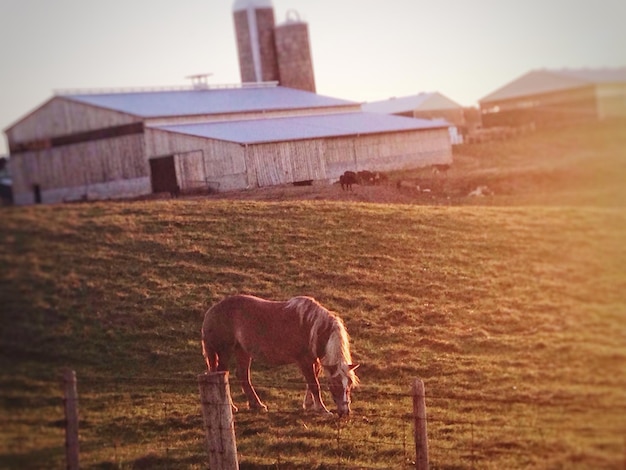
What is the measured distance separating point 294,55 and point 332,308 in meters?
2.84

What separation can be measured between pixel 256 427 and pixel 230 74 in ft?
12.4

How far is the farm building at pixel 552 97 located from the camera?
11.5m

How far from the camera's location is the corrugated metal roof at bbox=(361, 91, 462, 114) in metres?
10.7

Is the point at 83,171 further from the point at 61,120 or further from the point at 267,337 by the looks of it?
the point at 267,337

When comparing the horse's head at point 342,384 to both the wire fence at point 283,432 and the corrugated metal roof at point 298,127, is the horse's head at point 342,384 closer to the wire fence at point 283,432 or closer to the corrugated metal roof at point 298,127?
the wire fence at point 283,432

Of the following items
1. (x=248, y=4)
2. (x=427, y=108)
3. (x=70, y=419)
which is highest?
(x=248, y=4)

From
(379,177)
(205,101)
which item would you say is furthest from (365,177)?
(205,101)

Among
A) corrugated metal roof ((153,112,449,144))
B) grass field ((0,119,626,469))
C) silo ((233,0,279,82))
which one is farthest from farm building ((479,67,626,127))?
silo ((233,0,279,82))

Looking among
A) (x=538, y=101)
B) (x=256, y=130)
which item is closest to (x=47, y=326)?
(x=256, y=130)

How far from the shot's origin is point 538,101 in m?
11.7

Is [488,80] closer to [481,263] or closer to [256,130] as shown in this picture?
[481,263]

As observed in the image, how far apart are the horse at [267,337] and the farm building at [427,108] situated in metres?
3.53

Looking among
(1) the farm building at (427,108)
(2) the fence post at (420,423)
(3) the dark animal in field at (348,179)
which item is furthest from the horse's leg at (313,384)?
(1) the farm building at (427,108)

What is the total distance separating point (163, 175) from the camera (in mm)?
8289
